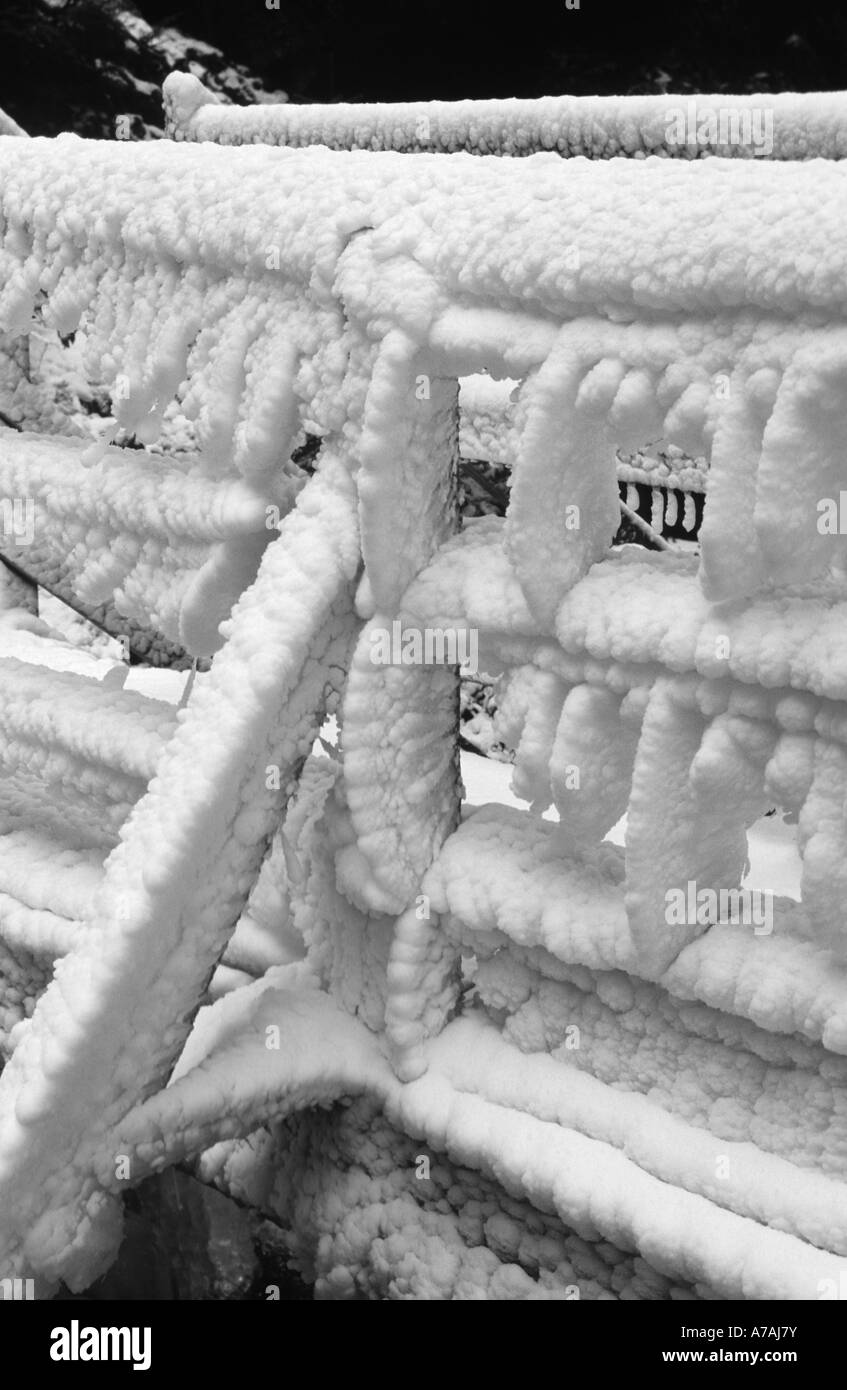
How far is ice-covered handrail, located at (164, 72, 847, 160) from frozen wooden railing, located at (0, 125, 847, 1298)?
967 mm

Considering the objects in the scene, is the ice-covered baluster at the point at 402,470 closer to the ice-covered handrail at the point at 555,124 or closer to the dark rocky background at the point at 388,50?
the ice-covered handrail at the point at 555,124

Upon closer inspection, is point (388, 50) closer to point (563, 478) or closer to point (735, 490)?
point (563, 478)

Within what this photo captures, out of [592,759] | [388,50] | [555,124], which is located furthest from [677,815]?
[388,50]

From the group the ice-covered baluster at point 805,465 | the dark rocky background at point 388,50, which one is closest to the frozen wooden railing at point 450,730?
the ice-covered baluster at point 805,465

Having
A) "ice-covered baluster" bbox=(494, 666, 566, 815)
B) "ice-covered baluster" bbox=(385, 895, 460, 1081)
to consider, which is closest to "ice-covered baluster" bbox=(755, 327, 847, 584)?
"ice-covered baluster" bbox=(494, 666, 566, 815)

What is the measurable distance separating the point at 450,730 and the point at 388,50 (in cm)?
548

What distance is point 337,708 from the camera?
1429mm

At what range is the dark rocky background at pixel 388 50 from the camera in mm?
5938

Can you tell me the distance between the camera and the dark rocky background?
594cm

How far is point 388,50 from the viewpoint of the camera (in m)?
6.29

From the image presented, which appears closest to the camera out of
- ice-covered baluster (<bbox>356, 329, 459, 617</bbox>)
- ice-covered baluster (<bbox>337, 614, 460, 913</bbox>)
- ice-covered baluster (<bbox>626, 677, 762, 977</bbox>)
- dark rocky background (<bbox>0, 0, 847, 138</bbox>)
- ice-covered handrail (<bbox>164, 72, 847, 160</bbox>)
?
ice-covered baluster (<bbox>626, 677, 762, 977</bbox>)

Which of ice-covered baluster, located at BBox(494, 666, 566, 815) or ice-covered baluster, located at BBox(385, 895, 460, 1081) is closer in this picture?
ice-covered baluster, located at BBox(494, 666, 566, 815)

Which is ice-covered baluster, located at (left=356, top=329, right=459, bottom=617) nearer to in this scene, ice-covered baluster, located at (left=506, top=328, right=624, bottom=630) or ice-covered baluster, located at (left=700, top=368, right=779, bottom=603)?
ice-covered baluster, located at (left=506, top=328, right=624, bottom=630)

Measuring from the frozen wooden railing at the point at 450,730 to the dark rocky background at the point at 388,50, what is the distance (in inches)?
195
